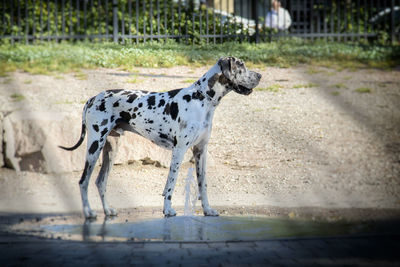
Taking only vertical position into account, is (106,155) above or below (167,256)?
above

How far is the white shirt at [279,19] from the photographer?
35.6 feet

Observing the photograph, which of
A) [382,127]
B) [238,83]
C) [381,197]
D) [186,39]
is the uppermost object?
[186,39]

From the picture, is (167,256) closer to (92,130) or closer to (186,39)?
(92,130)

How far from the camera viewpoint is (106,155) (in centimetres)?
599

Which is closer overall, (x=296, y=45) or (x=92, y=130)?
(x=92, y=130)

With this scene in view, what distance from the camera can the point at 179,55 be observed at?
28.4 ft

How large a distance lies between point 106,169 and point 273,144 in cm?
354

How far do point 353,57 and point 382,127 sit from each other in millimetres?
1588

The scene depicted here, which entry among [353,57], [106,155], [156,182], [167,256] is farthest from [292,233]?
[353,57]

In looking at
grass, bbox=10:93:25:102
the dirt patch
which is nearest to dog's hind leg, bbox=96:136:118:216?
the dirt patch

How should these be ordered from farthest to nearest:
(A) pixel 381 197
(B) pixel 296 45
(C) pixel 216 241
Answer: (B) pixel 296 45
(A) pixel 381 197
(C) pixel 216 241

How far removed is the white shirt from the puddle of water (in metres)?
5.82

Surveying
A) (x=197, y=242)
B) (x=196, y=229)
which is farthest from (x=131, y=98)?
(x=197, y=242)

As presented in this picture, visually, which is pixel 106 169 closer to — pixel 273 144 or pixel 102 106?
pixel 102 106
